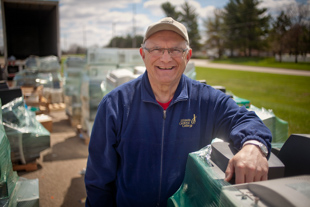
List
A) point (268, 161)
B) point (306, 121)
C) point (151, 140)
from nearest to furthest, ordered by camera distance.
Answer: point (268, 161)
point (151, 140)
point (306, 121)

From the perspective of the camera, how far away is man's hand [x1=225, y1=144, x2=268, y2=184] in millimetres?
1189

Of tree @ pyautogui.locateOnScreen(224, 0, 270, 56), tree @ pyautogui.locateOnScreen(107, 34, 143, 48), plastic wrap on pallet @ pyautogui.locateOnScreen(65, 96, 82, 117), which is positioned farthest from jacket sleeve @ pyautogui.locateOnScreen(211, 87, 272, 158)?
tree @ pyautogui.locateOnScreen(107, 34, 143, 48)

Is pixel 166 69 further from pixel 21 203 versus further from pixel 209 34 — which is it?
pixel 209 34

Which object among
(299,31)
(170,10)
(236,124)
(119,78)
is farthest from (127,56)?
(170,10)

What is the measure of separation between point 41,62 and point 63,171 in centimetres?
739

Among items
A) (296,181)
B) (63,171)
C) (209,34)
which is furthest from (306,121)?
(209,34)

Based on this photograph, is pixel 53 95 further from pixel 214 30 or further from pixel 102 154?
pixel 214 30

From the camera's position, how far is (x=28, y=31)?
46.7ft

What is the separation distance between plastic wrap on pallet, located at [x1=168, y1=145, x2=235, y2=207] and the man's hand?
7 cm

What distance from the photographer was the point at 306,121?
619cm

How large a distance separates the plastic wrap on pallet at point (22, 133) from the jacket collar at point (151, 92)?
2.48m

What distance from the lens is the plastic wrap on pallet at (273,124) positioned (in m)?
2.84

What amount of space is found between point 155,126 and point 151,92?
0.25 meters

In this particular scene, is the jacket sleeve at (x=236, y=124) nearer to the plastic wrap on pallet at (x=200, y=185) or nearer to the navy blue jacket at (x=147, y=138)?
the navy blue jacket at (x=147, y=138)
